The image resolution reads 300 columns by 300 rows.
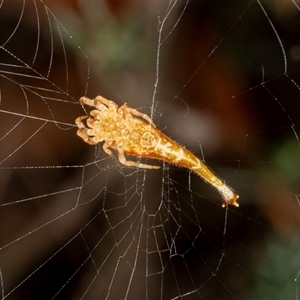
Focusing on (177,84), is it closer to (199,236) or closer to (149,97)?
(149,97)

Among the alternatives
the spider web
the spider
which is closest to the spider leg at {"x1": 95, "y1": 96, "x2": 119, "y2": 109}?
the spider

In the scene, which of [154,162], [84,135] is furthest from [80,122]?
[154,162]

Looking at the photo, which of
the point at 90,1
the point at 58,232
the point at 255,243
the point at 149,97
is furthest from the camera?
the point at 255,243

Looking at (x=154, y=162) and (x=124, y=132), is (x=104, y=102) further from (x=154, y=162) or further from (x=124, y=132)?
(x=154, y=162)

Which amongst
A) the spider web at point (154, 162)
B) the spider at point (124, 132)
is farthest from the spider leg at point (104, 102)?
the spider web at point (154, 162)

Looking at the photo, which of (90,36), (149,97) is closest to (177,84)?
(149,97)

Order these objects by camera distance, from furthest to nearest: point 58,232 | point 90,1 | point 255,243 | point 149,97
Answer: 1. point 255,243
2. point 58,232
3. point 149,97
4. point 90,1

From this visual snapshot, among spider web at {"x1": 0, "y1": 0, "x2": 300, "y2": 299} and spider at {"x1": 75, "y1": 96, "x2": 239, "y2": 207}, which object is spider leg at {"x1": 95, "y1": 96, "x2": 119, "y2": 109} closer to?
spider at {"x1": 75, "y1": 96, "x2": 239, "y2": 207}

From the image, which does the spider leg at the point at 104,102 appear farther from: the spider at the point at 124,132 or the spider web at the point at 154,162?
the spider web at the point at 154,162
